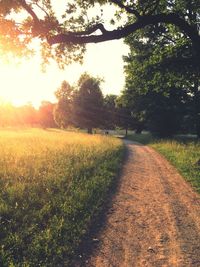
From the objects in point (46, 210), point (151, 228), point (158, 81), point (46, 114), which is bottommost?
point (151, 228)

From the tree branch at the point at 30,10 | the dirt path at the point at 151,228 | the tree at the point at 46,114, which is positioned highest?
the tree branch at the point at 30,10

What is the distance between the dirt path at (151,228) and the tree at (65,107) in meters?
47.6

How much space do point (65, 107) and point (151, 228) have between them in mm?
54253

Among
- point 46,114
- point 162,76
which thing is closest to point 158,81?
point 162,76

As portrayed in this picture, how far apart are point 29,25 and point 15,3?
0.91 meters

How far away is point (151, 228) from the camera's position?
27.0 ft

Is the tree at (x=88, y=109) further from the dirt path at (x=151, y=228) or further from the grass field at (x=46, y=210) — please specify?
the dirt path at (x=151, y=228)

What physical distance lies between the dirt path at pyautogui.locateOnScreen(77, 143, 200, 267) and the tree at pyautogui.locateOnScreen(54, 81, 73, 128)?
47624 mm

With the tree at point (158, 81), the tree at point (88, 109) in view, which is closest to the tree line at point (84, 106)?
the tree at point (88, 109)

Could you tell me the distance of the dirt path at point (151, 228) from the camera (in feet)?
21.4

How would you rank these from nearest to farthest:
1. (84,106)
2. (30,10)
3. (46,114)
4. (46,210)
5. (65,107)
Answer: (46,210) → (30,10) → (84,106) → (65,107) → (46,114)

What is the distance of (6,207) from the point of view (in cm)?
859

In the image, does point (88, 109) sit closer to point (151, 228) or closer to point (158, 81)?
point (158, 81)

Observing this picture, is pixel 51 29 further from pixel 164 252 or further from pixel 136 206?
pixel 164 252
